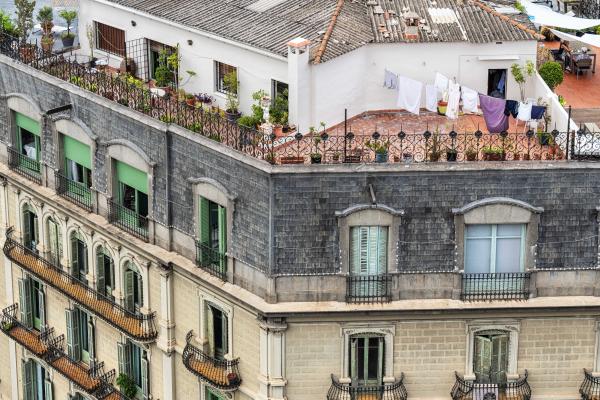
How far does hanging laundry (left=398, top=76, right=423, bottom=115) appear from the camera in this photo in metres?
53.3

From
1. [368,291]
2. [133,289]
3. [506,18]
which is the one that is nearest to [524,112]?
[506,18]

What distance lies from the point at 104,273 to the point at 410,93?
574 inches

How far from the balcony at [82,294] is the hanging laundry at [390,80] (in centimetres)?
1281

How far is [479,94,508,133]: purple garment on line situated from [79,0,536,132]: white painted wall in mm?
3554

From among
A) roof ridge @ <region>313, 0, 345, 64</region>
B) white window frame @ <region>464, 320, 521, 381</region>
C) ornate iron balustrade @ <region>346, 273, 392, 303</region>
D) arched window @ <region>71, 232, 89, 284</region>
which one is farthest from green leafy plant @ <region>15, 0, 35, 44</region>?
white window frame @ <region>464, 320, 521, 381</region>

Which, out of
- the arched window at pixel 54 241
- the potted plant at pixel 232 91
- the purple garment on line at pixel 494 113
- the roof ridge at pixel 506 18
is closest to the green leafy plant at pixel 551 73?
the roof ridge at pixel 506 18

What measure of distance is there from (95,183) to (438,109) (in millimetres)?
13821

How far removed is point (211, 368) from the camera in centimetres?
5250

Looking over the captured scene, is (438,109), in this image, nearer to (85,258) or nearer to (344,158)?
(344,158)

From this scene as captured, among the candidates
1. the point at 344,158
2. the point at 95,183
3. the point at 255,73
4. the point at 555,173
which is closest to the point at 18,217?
the point at 95,183

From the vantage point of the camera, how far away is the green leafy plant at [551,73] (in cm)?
5400

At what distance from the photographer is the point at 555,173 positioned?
4750 centimetres

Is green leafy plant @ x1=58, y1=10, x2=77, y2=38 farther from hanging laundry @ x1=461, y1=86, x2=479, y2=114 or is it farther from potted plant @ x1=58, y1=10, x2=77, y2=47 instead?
hanging laundry @ x1=461, y1=86, x2=479, y2=114

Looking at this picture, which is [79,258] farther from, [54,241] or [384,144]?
[384,144]
